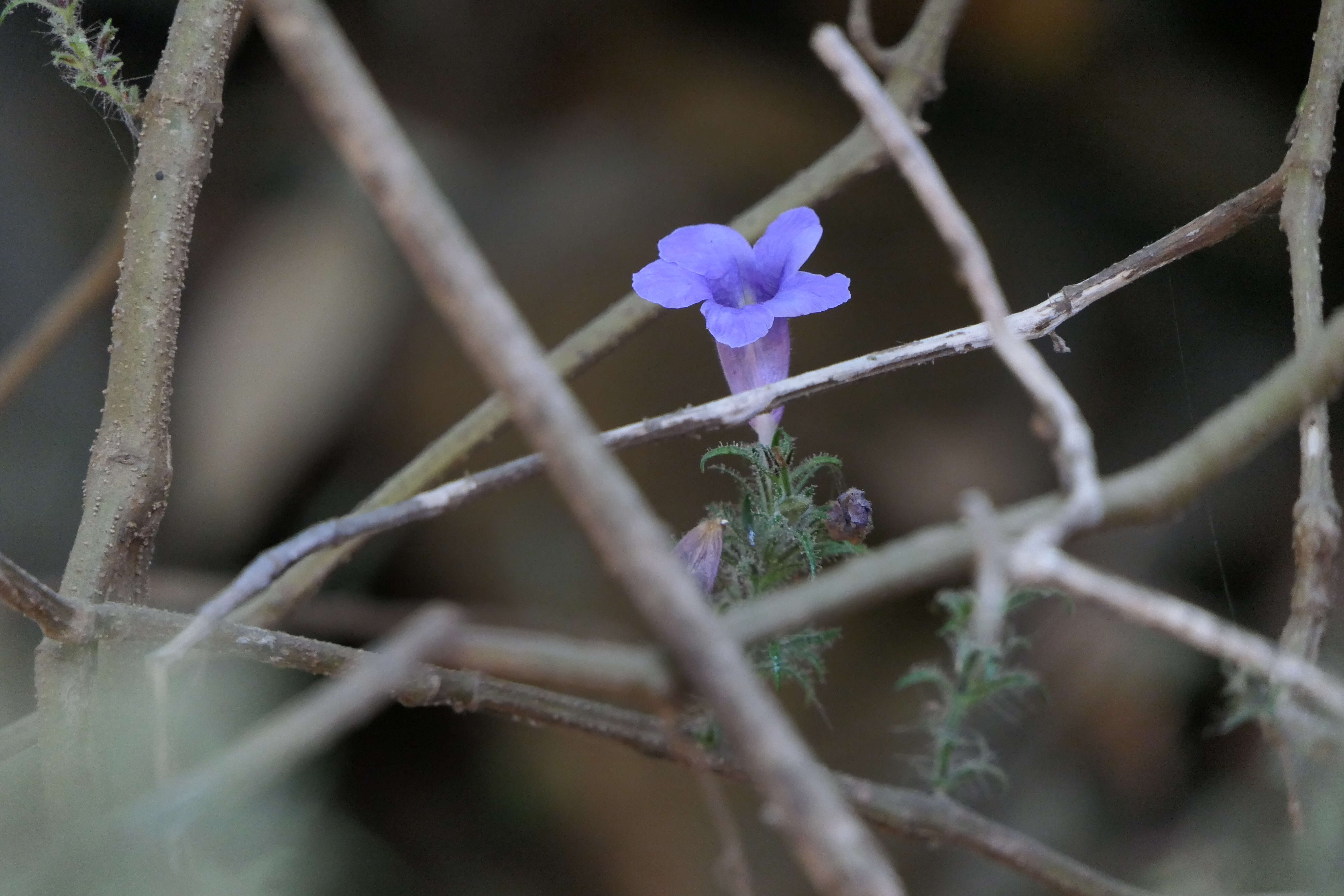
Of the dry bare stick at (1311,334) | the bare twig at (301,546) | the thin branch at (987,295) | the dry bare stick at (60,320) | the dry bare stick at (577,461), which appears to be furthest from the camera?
the dry bare stick at (60,320)

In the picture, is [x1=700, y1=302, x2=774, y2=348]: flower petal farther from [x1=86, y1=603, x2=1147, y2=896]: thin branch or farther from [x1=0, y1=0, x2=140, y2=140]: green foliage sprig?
[x1=0, y1=0, x2=140, y2=140]: green foliage sprig

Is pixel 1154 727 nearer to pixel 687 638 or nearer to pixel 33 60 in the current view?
pixel 687 638

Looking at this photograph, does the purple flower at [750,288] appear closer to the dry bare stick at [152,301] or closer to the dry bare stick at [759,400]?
the dry bare stick at [759,400]

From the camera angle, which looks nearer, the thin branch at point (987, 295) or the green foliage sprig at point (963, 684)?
the thin branch at point (987, 295)

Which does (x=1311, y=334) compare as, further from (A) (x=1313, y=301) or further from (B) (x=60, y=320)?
(B) (x=60, y=320)

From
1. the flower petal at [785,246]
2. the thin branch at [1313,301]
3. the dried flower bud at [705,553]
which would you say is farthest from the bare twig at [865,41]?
the dried flower bud at [705,553]

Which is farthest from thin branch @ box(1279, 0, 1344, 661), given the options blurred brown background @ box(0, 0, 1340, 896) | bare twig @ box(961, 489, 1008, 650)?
blurred brown background @ box(0, 0, 1340, 896)
